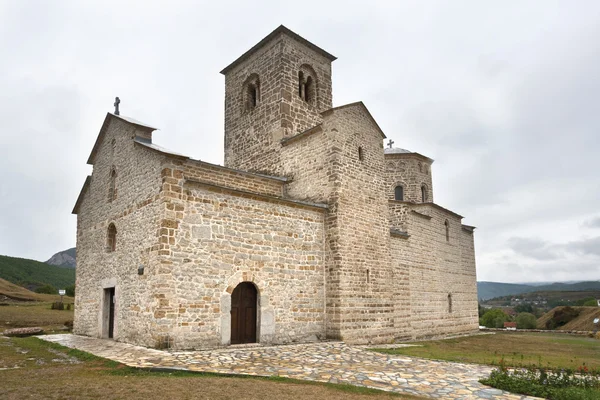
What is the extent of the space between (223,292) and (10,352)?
5665 mm

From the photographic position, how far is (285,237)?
1341 cm

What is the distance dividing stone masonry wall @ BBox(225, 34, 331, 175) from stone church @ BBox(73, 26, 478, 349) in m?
0.06

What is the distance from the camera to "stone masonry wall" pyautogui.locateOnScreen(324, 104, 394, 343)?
45.8 ft

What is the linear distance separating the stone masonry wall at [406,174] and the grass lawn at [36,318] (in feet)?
58.2

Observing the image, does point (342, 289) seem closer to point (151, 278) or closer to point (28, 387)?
point (151, 278)

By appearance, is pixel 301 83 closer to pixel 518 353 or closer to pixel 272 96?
pixel 272 96

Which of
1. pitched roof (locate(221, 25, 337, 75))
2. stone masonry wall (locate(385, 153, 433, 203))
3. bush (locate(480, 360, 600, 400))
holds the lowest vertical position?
bush (locate(480, 360, 600, 400))

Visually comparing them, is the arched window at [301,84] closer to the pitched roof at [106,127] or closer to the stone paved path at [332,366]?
the pitched roof at [106,127]

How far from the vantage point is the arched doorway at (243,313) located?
12102 mm

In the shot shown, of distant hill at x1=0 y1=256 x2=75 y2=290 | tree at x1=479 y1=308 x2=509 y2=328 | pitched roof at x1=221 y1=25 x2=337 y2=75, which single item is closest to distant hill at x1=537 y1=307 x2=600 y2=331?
tree at x1=479 y1=308 x2=509 y2=328

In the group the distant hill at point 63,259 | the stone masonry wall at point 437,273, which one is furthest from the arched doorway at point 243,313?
the distant hill at point 63,259

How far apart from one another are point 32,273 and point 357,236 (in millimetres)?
61013

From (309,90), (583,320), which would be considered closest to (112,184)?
(309,90)

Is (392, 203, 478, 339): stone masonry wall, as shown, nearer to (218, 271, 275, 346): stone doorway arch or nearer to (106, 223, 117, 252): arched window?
(218, 271, 275, 346): stone doorway arch
